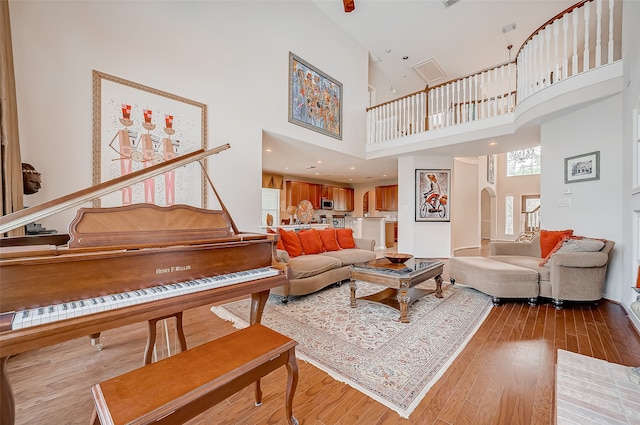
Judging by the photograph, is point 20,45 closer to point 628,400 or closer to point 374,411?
point 374,411

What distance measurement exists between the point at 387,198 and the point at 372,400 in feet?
29.3

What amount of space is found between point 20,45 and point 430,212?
22.3 ft

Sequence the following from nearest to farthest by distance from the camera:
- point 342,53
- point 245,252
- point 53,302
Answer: point 53,302 → point 245,252 → point 342,53

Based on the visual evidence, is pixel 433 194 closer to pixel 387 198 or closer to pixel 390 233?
pixel 390 233

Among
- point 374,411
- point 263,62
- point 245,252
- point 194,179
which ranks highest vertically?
point 263,62

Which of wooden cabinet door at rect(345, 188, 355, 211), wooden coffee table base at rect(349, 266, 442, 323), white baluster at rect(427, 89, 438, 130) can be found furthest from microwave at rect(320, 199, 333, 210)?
wooden coffee table base at rect(349, 266, 442, 323)

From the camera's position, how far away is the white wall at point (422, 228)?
20.4 ft

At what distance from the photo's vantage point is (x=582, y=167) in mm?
3590

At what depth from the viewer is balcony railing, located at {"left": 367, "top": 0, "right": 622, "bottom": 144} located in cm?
356

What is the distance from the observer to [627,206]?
289cm

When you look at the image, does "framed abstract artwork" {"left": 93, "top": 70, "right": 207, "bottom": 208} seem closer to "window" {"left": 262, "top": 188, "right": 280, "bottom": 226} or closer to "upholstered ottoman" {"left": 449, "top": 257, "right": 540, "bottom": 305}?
"upholstered ottoman" {"left": 449, "top": 257, "right": 540, "bottom": 305}

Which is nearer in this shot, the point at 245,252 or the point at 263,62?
the point at 245,252

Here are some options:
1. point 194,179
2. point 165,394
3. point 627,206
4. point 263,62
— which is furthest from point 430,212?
point 165,394

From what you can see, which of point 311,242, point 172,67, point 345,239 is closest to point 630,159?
point 345,239
